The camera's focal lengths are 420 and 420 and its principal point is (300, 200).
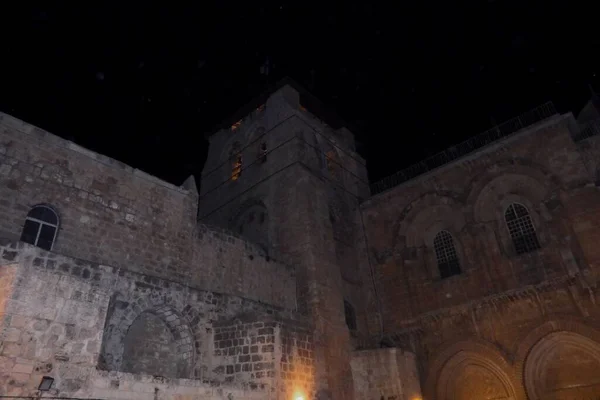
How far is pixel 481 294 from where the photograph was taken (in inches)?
618

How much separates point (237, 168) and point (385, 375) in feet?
42.6

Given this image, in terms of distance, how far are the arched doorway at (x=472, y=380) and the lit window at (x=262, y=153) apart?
12290 millimetres

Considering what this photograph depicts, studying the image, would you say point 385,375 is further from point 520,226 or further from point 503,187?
point 503,187

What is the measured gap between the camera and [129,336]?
35.7ft

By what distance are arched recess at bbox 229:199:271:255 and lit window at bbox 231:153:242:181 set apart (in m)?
2.42

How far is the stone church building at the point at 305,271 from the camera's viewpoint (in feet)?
28.1

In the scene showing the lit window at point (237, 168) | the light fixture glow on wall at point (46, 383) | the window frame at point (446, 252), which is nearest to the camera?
the light fixture glow on wall at point (46, 383)

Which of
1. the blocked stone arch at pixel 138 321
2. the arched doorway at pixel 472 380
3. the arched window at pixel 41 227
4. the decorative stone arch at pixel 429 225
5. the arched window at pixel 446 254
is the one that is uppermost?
the decorative stone arch at pixel 429 225

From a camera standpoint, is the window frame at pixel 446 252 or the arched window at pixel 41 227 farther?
the window frame at pixel 446 252

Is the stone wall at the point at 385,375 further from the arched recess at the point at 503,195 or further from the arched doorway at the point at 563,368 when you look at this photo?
the arched recess at the point at 503,195

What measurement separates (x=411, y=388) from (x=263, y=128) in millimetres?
14322

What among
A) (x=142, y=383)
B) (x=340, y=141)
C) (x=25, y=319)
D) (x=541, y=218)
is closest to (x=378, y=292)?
(x=541, y=218)

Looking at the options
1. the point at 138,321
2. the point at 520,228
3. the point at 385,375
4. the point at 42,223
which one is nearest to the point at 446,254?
the point at 520,228

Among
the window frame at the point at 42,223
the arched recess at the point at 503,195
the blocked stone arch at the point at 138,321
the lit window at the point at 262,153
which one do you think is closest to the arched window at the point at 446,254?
the arched recess at the point at 503,195
